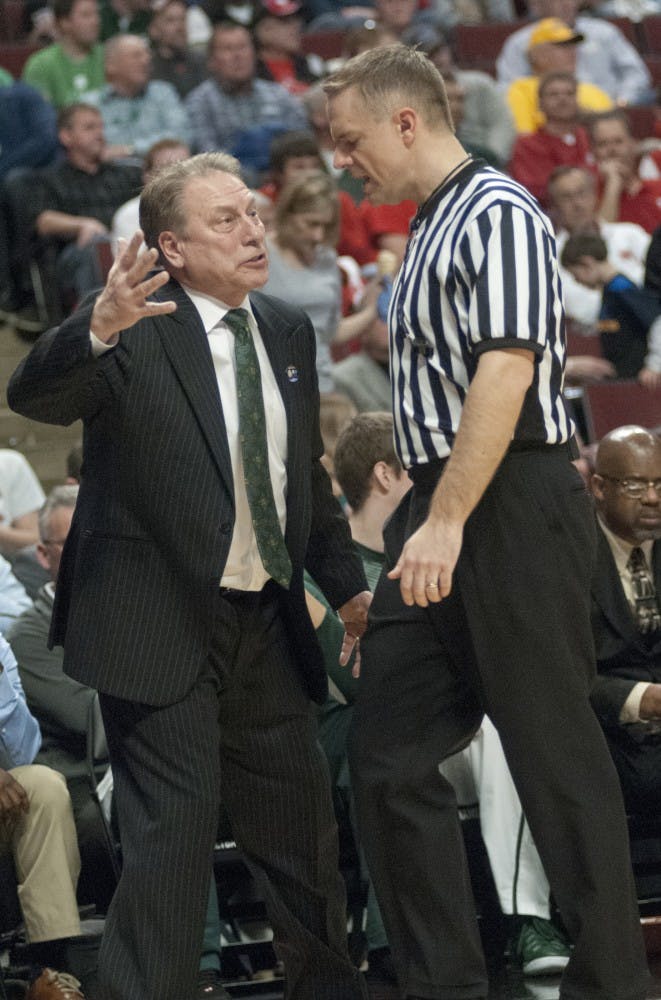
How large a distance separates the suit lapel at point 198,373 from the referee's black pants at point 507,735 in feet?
1.20

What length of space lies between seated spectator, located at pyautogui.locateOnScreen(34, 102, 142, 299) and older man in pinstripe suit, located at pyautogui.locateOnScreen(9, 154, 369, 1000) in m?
4.61

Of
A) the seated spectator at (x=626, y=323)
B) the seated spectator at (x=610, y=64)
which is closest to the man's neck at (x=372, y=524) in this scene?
the seated spectator at (x=626, y=323)

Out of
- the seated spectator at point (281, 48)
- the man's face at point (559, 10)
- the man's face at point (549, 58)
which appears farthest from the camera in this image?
the man's face at point (559, 10)

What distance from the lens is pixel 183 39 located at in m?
9.62

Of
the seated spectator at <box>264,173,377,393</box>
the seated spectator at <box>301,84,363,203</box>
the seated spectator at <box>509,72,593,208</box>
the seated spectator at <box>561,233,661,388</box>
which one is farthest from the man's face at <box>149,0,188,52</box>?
the seated spectator at <box>561,233,661,388</box>

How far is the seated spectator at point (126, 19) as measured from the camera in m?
9.85

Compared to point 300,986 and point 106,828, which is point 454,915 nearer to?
point 300,986

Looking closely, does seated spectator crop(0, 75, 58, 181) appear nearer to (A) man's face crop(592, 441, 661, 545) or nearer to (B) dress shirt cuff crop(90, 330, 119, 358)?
(A) man's face crop(592, 441, 661, 545)

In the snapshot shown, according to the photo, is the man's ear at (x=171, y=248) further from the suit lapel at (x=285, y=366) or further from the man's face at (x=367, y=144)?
the man's face at (x=367, y=144)

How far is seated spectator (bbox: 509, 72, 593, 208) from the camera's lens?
359 inches

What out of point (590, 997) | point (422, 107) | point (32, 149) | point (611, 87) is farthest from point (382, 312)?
point (611, 87)

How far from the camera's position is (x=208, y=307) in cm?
307

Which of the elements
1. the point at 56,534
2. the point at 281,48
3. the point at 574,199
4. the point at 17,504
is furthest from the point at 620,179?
the point at 56,534

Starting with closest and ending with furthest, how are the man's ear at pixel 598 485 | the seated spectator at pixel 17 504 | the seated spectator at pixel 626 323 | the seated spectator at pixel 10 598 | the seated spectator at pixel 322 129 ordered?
the man's ear at pixel 598 485, the seated spectator at pixel 10 598, the seated spectator at pixel 17 504, the seated spectator at pixel 626 323, the seated spectator at pixel 322 129
